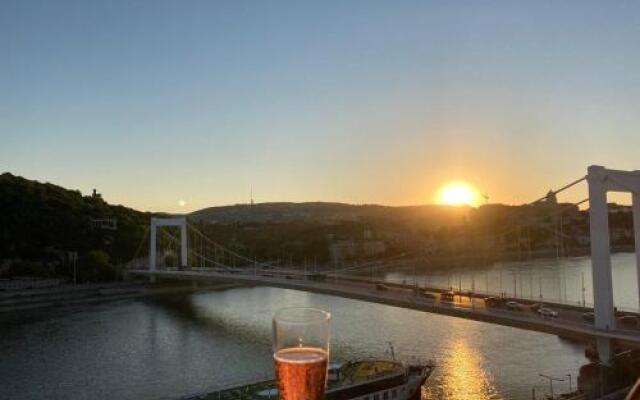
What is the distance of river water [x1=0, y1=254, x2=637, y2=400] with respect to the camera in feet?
30.7

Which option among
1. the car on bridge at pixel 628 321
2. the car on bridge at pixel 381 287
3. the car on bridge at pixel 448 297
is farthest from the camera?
the car on bridge at pixel 381 287

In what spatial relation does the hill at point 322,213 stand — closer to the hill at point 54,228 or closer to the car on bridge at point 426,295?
the hill at point 54,228

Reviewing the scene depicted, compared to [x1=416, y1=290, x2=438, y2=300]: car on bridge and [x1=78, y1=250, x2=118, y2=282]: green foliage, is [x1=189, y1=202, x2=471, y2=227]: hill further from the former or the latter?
[x1=416, y1=290, x2=438, y2=300]: car on bridge

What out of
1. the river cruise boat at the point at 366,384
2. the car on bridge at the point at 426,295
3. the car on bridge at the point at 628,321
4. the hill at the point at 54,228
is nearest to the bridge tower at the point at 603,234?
the car on bridge at the point at 628,321

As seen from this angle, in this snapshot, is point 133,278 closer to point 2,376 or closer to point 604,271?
point 2,376

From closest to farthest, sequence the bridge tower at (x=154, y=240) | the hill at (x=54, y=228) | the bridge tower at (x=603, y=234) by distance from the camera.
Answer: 1. the bridge tower at (x=603, y=234)
2. the hill at (x=54, y=228)
3. the bridge tower at (x=154, y=240)

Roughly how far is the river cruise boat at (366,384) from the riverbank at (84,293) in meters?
13.2

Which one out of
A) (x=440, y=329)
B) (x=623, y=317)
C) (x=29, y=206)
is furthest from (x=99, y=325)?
(x=29, y=206)

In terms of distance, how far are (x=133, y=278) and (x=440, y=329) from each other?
14955 millimetres

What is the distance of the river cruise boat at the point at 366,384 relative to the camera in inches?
321

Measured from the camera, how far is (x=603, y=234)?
885 cm

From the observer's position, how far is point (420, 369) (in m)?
9.05

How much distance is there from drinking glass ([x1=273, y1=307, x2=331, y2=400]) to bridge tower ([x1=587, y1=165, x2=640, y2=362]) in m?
8.50

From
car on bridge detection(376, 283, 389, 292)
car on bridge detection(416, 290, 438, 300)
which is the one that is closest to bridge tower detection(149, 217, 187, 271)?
car on bridge detection(376, 283, 389, 292)
